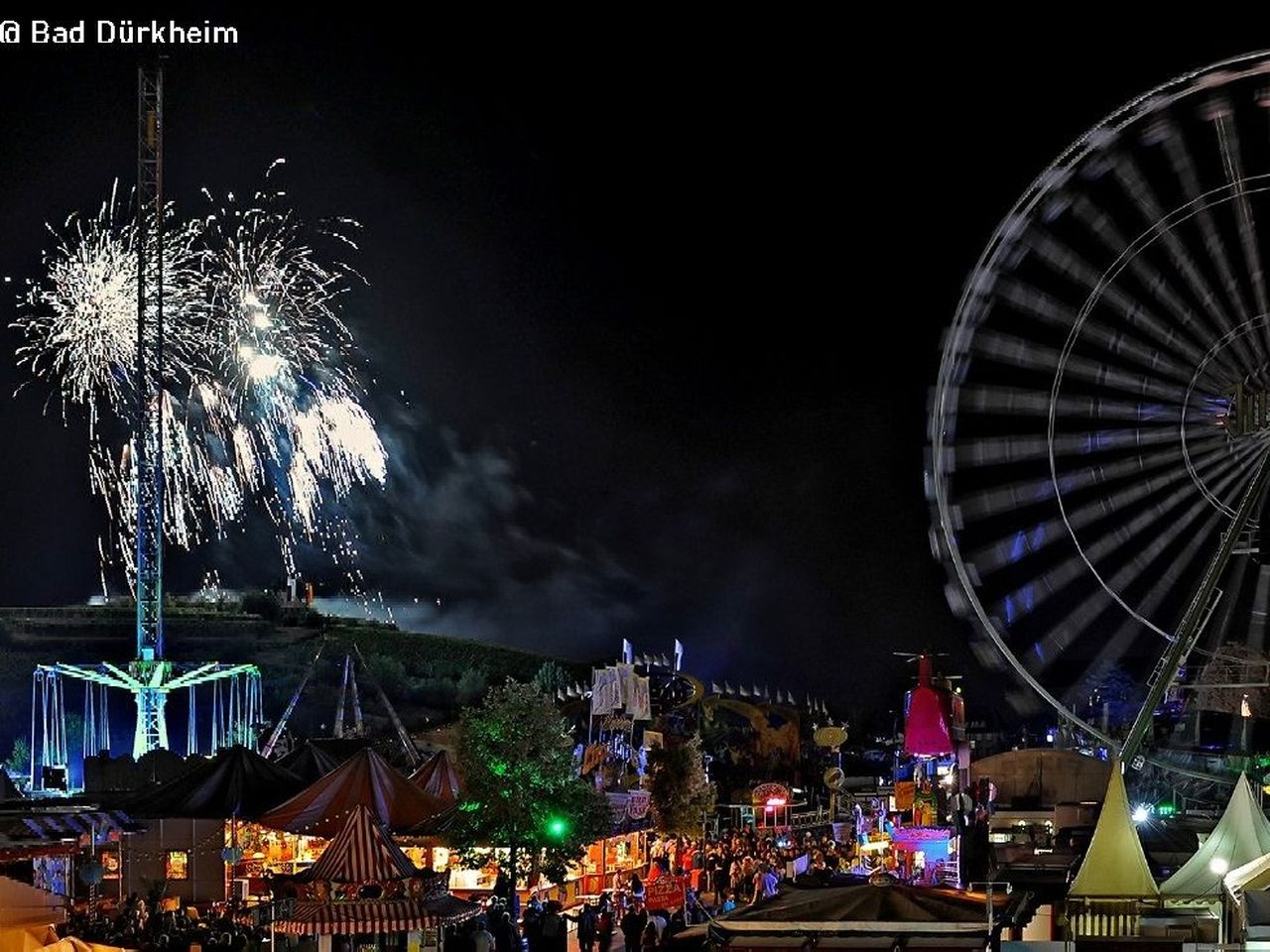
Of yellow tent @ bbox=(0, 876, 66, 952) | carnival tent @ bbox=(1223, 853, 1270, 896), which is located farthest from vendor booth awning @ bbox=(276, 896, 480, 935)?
carnival tent @ bbox=(1223, 853, 1270, 896)

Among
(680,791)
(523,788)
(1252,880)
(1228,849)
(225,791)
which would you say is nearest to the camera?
(1252,880)

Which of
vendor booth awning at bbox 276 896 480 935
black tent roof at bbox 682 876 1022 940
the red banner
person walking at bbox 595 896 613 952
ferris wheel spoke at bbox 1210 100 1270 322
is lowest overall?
the red banner

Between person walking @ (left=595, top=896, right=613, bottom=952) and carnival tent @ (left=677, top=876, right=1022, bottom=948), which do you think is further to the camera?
person walking @ (left=595, top=896, right=613, bottom=952)

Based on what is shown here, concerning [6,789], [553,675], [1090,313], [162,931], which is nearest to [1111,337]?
[1090,313]

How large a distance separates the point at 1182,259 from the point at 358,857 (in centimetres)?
1529

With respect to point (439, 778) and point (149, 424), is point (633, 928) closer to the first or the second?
point (439, 778)

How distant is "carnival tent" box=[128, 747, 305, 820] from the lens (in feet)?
96.3

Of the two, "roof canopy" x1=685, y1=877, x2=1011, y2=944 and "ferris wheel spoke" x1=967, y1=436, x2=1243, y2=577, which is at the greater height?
"ferris wheel spoke" x1=967, y1=436, x2=1243, y2=577

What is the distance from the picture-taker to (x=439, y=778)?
34.7 meters

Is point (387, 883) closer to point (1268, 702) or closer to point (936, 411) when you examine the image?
point (936, 411)

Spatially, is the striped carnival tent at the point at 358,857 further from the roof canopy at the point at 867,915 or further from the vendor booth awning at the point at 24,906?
the roof canopy at the point at 867,915

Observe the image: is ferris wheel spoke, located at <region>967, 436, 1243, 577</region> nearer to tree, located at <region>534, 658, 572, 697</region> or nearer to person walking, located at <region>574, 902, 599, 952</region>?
person walking, located at <region>574, 902, 599, 952</region>

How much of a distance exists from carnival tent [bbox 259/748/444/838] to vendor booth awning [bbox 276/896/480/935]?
803cm

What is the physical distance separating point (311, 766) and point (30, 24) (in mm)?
39940
